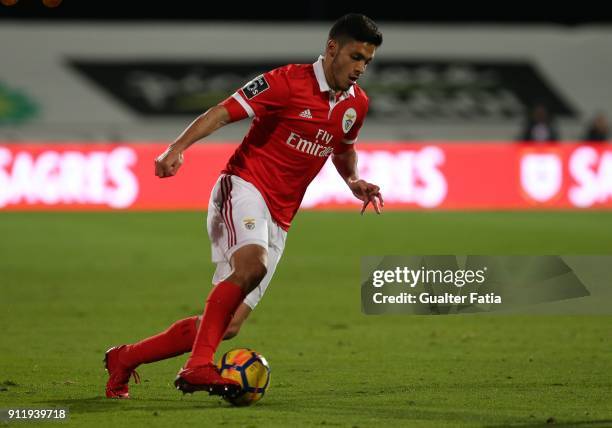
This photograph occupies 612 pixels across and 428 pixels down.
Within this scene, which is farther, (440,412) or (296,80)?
(296,80)

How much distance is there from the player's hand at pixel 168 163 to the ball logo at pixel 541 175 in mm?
17709

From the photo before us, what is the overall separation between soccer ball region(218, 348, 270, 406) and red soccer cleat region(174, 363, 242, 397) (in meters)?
0.15

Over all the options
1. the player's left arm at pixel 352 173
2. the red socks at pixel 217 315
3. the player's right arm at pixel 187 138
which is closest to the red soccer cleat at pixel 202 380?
the red socks at pixel 217 315

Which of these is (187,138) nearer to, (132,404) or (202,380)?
(202,380)

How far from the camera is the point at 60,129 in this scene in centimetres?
2950

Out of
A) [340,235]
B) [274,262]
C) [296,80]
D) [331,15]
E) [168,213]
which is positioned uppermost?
[331,15]

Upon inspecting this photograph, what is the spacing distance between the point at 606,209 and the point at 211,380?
18.2m

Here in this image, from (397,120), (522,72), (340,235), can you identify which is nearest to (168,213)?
(340,235)

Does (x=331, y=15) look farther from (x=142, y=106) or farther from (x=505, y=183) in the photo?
(x=505, y=183)

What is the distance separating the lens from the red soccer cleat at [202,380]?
6152mm

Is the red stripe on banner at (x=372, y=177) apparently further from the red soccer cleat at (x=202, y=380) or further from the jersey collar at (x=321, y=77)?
the red soccer cleat at (x=202, y=380)

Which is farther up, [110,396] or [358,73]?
[358,73]

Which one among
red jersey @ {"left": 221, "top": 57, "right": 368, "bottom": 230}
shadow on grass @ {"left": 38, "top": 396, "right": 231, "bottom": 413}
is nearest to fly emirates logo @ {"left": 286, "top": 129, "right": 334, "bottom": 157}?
red jersey @ {"left": 221, "top": 57, "right": 368, "bottom": 230}

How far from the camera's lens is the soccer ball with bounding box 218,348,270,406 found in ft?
21.0
